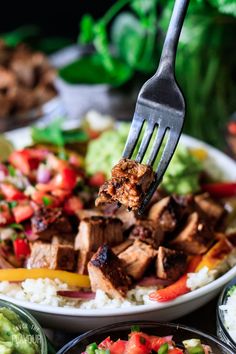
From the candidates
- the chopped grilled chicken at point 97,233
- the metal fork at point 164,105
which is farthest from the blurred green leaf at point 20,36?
the metal fork at point 164,105

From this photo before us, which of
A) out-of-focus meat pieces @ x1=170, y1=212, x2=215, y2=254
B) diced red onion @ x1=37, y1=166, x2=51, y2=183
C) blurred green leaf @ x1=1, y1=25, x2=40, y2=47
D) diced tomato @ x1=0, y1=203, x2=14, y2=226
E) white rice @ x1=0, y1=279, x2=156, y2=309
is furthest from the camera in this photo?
blurred green leaf @ x1=1, y1=25, x2=40, y2=47

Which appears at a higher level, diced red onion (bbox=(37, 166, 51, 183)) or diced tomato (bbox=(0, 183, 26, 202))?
diced red onion (bbox=(37, 166, 51, 183))

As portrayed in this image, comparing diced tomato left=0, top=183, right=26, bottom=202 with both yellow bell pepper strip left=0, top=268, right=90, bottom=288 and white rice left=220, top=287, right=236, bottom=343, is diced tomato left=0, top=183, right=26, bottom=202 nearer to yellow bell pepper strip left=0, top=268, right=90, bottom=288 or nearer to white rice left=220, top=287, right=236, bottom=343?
yellow bell pepper strip left=0, top=268, right=90, bottom=288

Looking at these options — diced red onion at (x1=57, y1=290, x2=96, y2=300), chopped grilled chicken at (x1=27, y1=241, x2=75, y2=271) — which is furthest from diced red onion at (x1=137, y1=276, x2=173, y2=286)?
chopped grilled chicken at (x1=27, y1=241, x2=75, y2=271)

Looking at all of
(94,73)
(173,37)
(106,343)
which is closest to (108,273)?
(106,343)

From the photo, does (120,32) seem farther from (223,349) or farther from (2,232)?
(223,349)

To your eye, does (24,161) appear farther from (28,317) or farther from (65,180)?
(28,317)

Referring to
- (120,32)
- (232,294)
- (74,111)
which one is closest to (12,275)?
(232,294)

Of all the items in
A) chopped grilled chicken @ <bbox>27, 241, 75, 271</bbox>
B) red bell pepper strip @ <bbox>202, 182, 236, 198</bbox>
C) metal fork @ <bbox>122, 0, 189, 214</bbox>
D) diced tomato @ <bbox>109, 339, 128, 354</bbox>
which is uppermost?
metal fork @ <bbox>122, 0, 189, 214</bbox>
